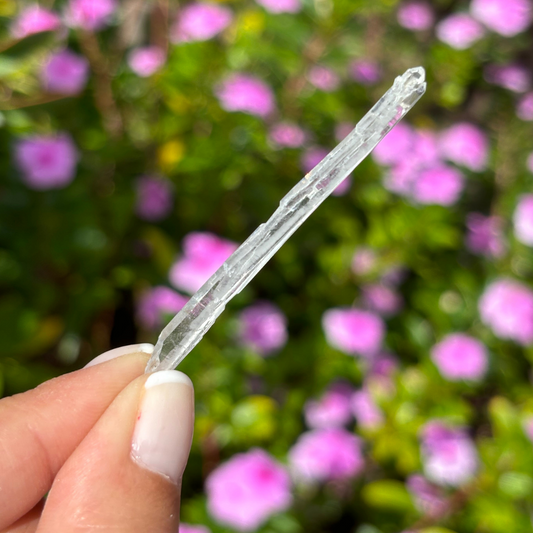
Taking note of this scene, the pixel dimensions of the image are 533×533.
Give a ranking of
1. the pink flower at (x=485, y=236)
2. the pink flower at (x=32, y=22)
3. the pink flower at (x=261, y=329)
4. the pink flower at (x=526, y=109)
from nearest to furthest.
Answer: the pink flower at (x=32, y=22) → the pink flower at (x=261, y=329) → the pink flower at (x=485, y=236) → the pink flower at (x=526, y=109)

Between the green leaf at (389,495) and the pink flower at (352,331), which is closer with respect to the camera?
the green leaf at (389,495)

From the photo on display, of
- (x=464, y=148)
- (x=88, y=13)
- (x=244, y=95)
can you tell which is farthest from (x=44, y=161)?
(x=464, y=148)

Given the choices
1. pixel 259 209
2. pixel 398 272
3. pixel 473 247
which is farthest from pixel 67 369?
pixel 473 247

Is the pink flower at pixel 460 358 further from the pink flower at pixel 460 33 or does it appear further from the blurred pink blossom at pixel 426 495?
the pink flower at pixel 460 33

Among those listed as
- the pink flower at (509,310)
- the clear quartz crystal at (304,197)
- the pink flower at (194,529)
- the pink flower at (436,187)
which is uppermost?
the clear quartz crystal at (304,197)

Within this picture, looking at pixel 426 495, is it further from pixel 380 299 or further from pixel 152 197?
pixel 152 197

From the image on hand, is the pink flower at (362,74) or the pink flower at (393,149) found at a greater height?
the pink flower at (362,74)

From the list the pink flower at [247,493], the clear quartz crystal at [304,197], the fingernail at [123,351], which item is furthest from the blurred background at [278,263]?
the clear quartz crystal at [304,197]
